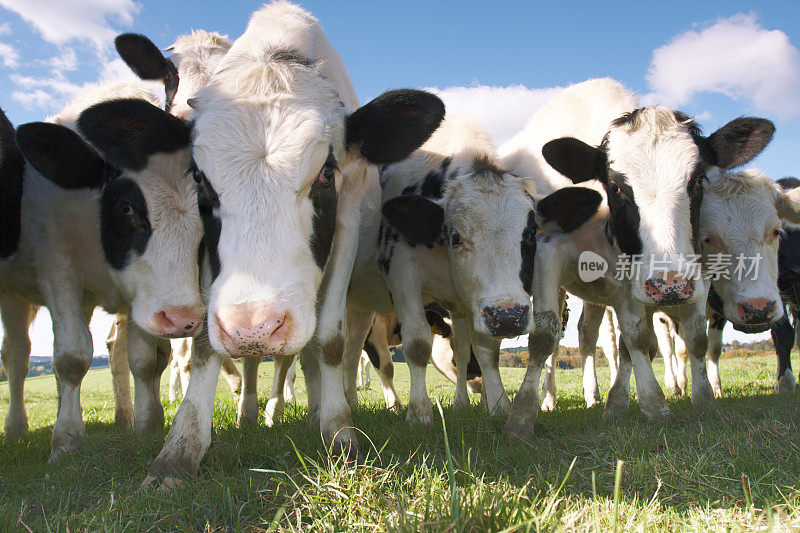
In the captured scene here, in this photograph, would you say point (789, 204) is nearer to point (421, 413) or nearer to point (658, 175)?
point (658, 175)

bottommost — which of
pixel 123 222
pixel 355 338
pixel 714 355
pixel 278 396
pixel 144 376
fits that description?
pixel 714 355

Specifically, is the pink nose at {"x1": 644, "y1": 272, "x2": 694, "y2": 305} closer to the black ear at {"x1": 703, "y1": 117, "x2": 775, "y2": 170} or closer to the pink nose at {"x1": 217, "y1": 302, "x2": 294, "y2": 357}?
the black ear at {"x1": 703, "y1": 117, "x2": 775, "y2": 170}

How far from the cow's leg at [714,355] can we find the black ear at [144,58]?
7.59 m

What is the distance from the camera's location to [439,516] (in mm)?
1931

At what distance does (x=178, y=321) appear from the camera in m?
3.92

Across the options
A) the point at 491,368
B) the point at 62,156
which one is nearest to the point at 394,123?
the point at 62,156

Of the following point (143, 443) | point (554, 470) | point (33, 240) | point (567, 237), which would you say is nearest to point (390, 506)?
point (554, 470)

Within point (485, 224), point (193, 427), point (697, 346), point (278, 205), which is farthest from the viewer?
point (697, 346)

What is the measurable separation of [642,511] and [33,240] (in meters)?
4.78

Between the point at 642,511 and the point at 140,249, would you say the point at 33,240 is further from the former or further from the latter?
the point at 642,511

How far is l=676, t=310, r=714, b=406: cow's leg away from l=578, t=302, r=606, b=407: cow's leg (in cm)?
181

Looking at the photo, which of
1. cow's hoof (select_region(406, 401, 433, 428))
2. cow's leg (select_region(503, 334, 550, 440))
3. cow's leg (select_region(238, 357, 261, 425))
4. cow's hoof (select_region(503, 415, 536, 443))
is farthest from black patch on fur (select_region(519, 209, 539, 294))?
cow's leg (select_region(238, 357, 261, 425))

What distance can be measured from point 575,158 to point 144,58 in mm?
4111

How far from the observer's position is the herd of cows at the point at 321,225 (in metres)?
3.31
